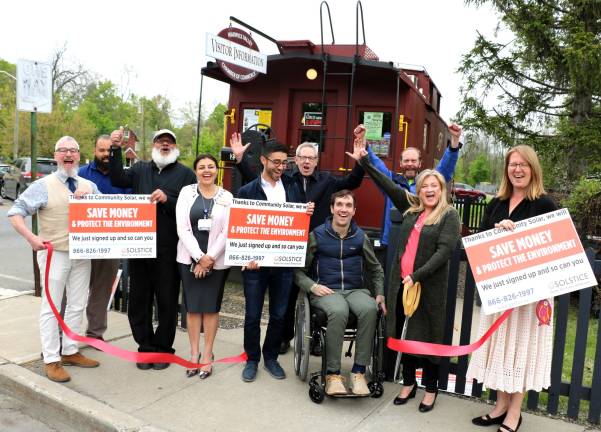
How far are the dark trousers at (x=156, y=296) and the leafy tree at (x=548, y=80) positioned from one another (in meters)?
8.37

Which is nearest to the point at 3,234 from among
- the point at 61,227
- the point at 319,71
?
the point at 319,71

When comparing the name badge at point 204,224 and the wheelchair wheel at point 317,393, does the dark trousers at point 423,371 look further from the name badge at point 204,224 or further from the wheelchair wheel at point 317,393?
the name badge at point 204,224

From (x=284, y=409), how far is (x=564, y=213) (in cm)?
239

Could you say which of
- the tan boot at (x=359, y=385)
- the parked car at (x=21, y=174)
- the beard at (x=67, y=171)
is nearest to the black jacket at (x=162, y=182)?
the beard at (x=67, y=171)

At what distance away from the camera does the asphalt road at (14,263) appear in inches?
313

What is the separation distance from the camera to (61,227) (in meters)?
4.17

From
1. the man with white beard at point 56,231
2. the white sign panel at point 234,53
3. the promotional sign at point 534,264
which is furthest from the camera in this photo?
the white sign panel at point 234,53

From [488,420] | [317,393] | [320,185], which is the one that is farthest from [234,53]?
[488,420]

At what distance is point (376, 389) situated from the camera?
3924 millimetres

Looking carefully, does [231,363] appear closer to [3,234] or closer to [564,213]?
[564,213]

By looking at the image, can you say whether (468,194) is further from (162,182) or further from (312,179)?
(162,182)

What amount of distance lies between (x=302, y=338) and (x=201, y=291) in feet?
3.05

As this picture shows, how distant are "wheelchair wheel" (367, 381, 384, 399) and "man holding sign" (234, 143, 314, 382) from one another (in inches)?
30.9

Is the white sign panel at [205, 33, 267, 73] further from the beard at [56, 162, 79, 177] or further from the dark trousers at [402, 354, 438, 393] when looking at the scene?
the dark trousers at [402, 354, 438, 393]
